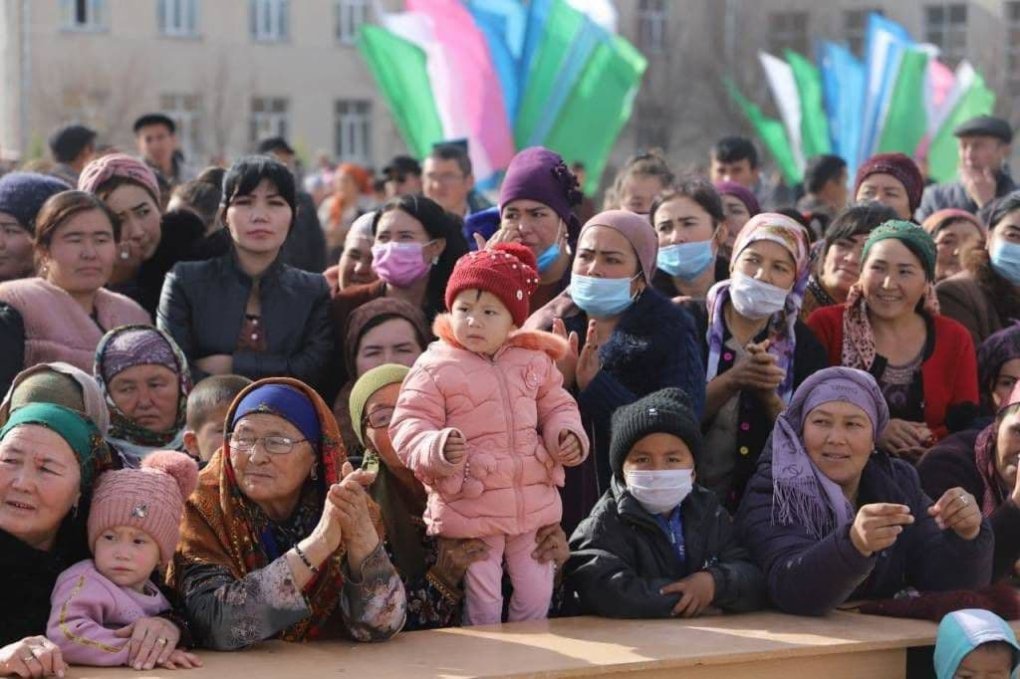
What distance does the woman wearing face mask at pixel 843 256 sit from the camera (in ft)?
25.1

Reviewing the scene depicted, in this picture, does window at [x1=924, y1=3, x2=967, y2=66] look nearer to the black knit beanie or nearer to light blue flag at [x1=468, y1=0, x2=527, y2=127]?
light blue flag at [x1=468, y1=0, x2=527, y2=127]

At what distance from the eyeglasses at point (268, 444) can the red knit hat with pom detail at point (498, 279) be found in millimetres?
791

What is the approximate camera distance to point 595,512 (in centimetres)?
605

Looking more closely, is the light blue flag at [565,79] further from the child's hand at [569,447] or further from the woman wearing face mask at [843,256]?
the child's hand at [569,447]

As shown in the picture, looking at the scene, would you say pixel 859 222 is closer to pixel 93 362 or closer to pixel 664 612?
pixel 664 612

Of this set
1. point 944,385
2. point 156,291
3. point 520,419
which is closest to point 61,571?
point 520,419

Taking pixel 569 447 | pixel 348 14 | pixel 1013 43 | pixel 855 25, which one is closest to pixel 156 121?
pixel 569 447

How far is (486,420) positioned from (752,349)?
129 centimetres

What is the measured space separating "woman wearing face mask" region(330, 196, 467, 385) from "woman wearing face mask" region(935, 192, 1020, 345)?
2.07m

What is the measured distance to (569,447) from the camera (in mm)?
5711

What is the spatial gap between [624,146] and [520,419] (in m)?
37.7

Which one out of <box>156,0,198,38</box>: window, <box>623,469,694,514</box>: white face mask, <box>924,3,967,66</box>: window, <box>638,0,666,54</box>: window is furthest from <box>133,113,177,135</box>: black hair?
<box>638,0,666,54</box>: window

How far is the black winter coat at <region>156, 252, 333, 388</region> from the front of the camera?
692 centimetres

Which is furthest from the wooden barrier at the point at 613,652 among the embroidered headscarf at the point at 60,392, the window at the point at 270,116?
the window at the point at 270,116
